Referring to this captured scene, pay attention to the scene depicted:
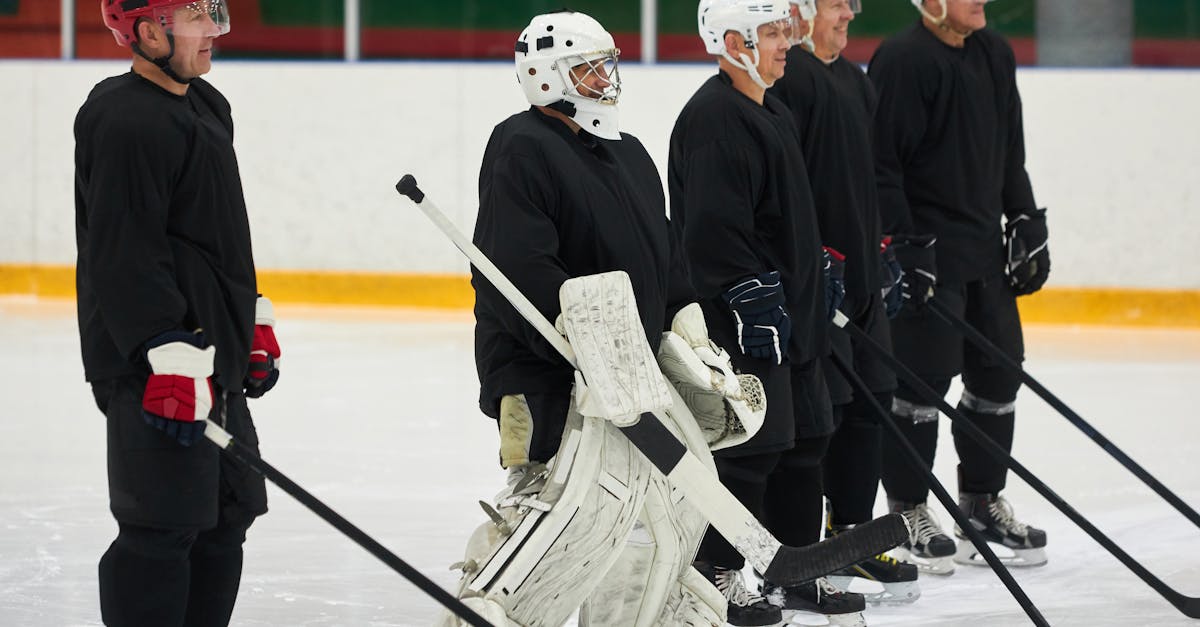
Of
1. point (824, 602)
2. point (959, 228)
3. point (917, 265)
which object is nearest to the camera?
point (824, 602)

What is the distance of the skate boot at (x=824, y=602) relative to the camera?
3.51 m

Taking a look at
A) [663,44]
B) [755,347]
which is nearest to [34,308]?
[663,44]

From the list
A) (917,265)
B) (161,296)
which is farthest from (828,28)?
(161,296)

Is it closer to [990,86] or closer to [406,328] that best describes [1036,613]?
[990,86]

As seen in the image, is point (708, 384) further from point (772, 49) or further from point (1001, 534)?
point (1001, 534)

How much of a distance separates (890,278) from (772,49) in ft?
2.29

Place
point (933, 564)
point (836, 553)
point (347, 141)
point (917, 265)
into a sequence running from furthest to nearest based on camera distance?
point (347, 141)
point (917, 265)
point (933, 564)
point (836, 553)

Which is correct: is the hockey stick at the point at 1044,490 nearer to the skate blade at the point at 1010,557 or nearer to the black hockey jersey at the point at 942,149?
the skate blade at the point at 1010,557

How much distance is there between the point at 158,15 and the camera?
261 centimetres

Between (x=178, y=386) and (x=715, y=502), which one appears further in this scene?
(x=715, y=502)

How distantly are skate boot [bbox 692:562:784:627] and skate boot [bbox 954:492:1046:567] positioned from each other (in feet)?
2.64

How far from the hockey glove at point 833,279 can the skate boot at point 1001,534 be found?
30.9 inches

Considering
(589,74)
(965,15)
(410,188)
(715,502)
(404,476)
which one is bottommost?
(404,476)

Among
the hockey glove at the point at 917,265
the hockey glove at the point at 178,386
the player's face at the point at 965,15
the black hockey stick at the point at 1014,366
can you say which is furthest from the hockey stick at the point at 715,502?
the player's face at the point at 965,15
